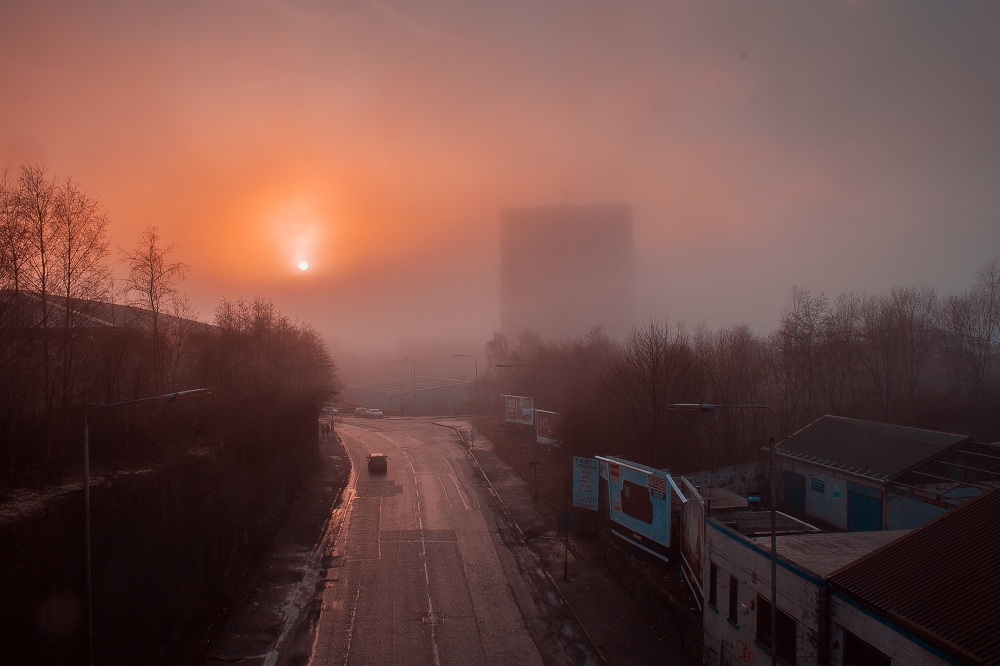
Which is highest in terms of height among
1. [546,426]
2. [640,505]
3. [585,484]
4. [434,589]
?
[640,505]

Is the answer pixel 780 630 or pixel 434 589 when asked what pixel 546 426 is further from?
pixel 780 630

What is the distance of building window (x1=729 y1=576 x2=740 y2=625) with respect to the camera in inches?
601

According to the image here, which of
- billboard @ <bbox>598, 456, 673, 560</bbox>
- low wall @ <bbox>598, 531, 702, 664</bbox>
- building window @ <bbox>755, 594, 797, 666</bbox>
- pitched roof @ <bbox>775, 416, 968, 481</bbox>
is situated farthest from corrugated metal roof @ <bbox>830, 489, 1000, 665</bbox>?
pitched roof @ <bbox>775, 416, 968, 481</bbox>

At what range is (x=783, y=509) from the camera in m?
29.5

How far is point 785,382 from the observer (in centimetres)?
4722

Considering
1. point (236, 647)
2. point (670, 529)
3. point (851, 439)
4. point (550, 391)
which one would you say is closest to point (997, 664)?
point (670, 529)

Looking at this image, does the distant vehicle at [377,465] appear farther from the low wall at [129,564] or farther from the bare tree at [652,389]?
the low wall at [129,564]

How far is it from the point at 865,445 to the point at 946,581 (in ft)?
59.6

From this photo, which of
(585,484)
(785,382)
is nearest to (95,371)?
(585,484)

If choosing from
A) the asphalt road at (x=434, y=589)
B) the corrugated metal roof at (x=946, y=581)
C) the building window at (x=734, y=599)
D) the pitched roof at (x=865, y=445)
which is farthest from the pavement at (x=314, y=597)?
the pitched roof at (x=865, y=445)

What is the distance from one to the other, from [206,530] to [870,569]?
58.5ft

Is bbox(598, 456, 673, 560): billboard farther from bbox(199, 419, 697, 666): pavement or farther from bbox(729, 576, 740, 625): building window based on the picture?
bbox(729, 576, 740, 625): building window

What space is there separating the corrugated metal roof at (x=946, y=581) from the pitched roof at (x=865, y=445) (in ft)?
43.0

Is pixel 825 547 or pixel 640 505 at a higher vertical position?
pixel 825 547
